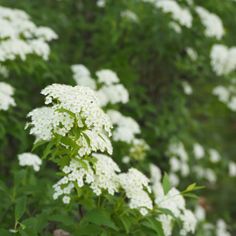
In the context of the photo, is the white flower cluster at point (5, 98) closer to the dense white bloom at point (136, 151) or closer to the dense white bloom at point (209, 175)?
the dense white bloom at point (136, 151)

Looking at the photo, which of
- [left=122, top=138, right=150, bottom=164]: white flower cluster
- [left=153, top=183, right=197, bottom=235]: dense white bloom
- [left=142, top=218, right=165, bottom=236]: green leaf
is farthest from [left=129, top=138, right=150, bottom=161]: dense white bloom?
[left=142, top=218, right=165, bottom=236]: green leaf

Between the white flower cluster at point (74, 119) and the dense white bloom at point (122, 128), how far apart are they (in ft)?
6.33

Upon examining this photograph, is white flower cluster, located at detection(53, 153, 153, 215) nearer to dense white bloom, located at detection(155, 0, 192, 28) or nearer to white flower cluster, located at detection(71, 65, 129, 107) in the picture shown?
white flower cluster, located at detection(71, 65, 129, 107)

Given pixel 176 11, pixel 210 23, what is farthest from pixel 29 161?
pixel 210 23

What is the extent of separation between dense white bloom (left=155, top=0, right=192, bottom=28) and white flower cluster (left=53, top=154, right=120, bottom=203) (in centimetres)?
267

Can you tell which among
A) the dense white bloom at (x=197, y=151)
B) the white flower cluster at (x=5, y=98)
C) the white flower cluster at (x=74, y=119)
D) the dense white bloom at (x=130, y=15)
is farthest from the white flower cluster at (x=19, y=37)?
the dense white bloom at (x=197, y=151)

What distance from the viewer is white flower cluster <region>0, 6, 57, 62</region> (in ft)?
15.7

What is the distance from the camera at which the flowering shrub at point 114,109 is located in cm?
339

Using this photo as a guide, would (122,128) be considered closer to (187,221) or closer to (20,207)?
(187,221)

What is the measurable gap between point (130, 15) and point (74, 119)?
11.2 ft

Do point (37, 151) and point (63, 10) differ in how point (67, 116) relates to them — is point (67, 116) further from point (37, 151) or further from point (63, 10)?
A: point (63, 10)

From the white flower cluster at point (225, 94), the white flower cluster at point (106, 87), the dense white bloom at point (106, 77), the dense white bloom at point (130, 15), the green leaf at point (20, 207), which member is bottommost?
the green leaf at point (20, 207)

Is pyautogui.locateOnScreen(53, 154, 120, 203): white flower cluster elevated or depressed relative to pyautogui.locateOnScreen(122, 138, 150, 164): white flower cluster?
depressed

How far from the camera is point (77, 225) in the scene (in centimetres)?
346
